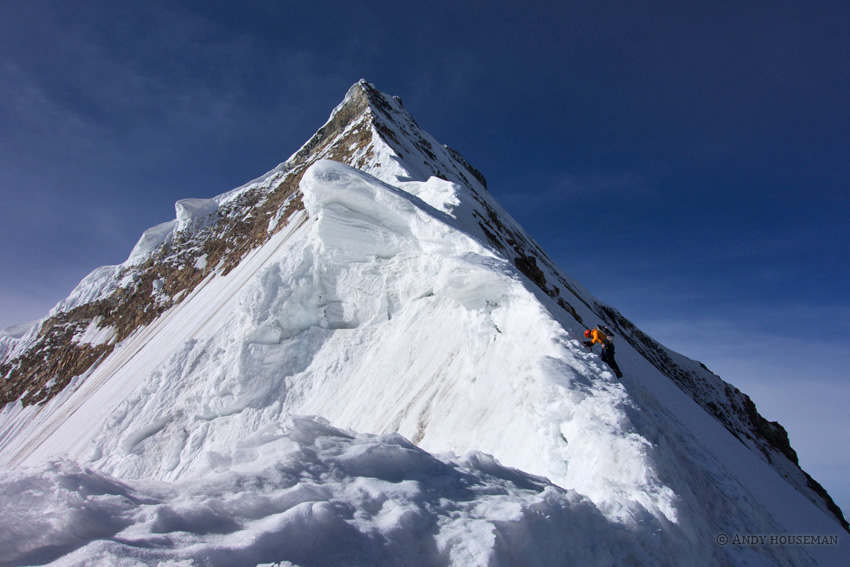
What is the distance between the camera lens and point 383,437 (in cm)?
430

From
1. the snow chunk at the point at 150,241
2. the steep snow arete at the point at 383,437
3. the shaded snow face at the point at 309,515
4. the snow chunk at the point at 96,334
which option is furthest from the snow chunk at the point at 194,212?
the shaded snow face at the point at 309,515

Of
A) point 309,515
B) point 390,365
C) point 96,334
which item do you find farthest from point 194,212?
point 309,515

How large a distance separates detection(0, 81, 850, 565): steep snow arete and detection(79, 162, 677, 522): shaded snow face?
43 mm

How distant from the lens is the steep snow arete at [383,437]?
268 centimetres

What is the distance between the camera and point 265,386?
10.5 meters

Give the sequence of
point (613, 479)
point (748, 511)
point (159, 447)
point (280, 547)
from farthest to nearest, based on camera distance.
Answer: point (159, 447) → point (748, 511) → point (613, 479) → point (280, 547)

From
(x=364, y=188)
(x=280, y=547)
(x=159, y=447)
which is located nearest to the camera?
(x=280, y=547)

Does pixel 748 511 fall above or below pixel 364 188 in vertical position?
below

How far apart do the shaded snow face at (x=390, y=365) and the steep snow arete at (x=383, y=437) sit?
0.14ft

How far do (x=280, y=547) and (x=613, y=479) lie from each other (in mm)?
3736

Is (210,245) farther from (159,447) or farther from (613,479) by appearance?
(613,479)

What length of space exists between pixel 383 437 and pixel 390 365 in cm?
519

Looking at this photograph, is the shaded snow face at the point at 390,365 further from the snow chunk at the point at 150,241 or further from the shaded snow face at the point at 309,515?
the snow chunk at the point at 150,241

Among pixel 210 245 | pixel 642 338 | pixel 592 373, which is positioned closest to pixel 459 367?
pixel 592 373
